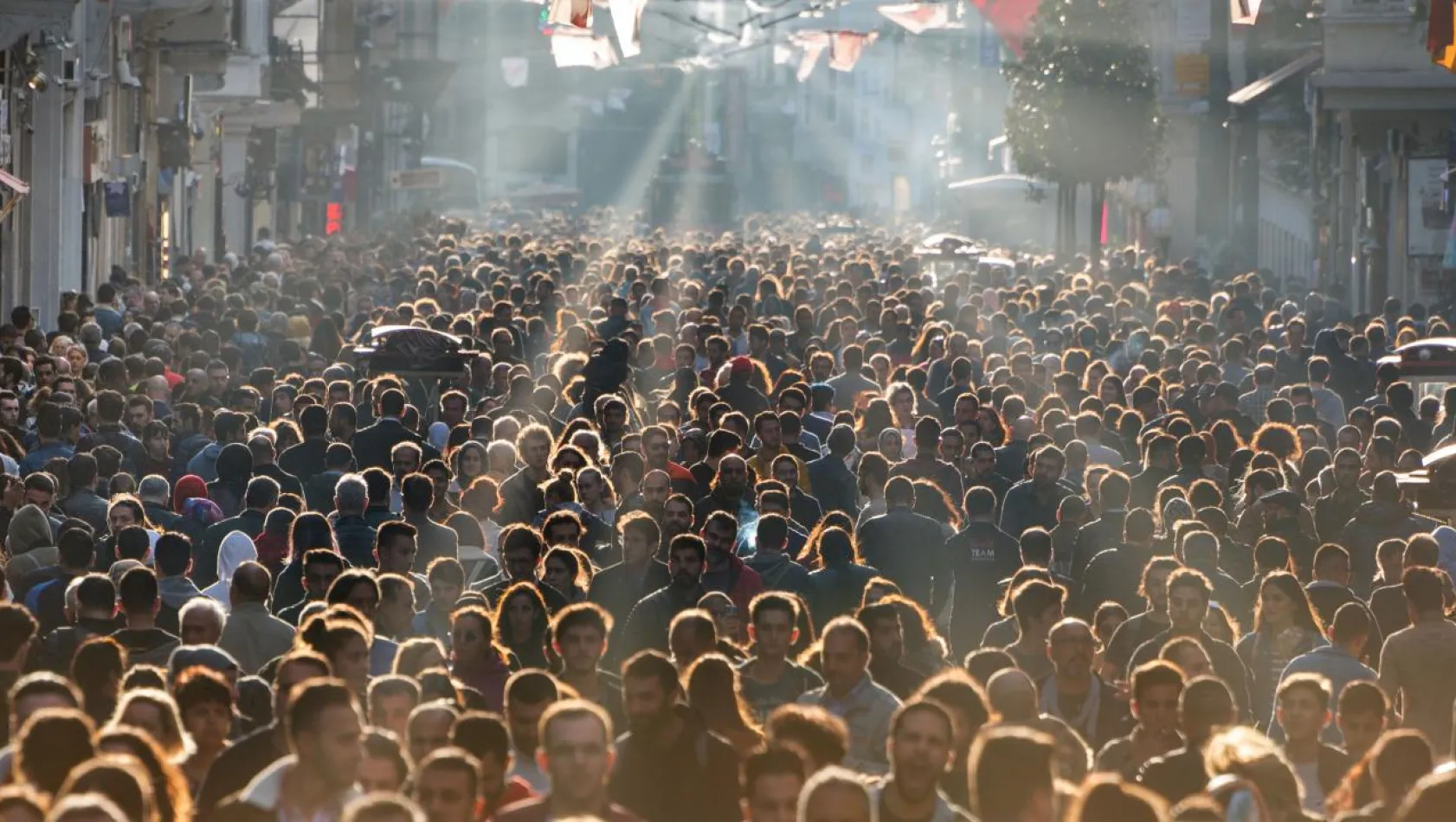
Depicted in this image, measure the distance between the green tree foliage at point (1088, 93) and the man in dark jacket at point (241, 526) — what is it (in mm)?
36326

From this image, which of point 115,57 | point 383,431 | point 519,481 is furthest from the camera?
point 115,57

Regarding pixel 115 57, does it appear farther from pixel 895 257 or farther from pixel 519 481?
pixel 519 481

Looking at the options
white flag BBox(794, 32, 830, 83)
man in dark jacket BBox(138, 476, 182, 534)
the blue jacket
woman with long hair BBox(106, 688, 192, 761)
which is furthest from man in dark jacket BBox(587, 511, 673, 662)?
white flag BBox(794, 32, 830, 83)

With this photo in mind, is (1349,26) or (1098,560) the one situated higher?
(1349,26)

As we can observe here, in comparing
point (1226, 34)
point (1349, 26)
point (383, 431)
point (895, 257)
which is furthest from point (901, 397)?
point (1226, 34)

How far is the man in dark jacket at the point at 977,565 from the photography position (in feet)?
41.4

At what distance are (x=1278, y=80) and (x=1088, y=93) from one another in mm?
7966

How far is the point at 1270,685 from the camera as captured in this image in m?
10.4

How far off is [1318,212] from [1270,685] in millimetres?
33578

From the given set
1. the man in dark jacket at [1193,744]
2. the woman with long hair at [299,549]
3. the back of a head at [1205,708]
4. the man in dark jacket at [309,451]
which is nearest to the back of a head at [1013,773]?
the man in dark jacket at [1193,744]

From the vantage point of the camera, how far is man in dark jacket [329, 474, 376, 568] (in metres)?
12.7

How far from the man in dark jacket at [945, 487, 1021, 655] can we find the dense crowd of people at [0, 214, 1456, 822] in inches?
0.7

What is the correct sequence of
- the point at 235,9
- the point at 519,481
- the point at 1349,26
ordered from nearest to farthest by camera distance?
the point at 519,481 < the point at 1349,26 < the point at 235,9

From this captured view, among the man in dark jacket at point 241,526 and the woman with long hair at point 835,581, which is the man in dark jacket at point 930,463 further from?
the man in dark jacket at point 241,526
